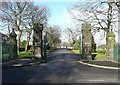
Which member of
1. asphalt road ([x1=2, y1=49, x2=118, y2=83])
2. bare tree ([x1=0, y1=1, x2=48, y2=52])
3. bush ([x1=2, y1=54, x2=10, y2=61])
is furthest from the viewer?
bare tree ([x1=0, y1=1, x2=48, y2=52])

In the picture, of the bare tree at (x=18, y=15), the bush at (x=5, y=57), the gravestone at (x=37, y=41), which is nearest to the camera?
the bush at (x=5, y=57)

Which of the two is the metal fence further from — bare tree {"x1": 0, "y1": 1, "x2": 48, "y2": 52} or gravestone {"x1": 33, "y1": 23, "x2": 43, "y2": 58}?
bare tree {"x1": 0, "y1": 1, "x2": 48, "y2": 52}

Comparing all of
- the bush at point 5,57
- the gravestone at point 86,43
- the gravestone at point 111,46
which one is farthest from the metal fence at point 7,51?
the gravestone at point 111,46

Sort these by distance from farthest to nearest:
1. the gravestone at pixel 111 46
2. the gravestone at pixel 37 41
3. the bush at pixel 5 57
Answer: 1. the gravestone at pixel 37 41
2. the gravestone at pixel 111 46
3. the bush at pixel 5 57

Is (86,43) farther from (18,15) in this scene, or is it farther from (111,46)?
(18,15)

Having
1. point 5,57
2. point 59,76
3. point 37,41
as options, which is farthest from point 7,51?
point 59,76

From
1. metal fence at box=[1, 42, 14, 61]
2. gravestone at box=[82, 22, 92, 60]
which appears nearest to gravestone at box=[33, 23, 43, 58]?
metal fence at box=[1, 42, 14, 61]

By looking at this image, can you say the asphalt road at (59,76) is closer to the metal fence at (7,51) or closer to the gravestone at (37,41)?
the metal fence at (7,51)

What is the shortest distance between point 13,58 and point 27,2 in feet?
68.5

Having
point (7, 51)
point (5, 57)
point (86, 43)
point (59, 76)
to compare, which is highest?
point (86, 43)

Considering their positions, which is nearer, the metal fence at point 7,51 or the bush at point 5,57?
the bush at point 5,57

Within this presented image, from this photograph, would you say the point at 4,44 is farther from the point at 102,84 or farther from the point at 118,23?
the point at 102,84

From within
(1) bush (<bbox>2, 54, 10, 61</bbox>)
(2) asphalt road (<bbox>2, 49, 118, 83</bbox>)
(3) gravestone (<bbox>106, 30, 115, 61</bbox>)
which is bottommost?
(2) asphalt road (<bbox>2, 49, 118, 83</bbox>)

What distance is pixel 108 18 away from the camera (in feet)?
124
